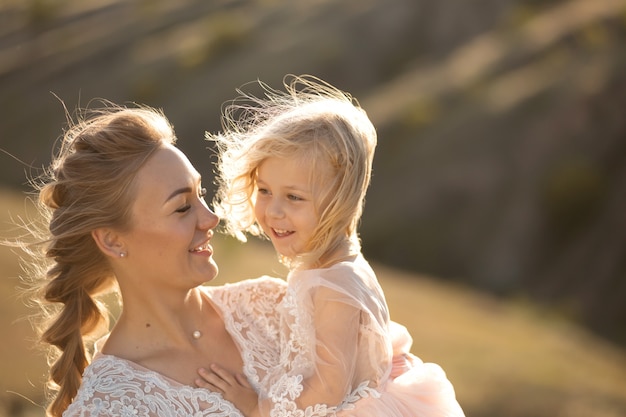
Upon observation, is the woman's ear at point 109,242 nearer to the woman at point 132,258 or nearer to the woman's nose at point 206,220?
the woman at point 132,258

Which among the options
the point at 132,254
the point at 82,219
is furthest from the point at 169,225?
the point at 82,219

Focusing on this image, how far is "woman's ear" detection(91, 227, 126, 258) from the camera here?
3934 mm

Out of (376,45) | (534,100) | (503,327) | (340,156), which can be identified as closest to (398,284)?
(503,327)

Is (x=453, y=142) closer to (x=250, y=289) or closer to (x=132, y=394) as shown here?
(x=250, y=289)

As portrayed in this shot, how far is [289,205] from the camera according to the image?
13.6 ft

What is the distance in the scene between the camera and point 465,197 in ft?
77.8

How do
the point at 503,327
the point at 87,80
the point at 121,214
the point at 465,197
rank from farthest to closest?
1. the point at 87,80
2. the point at 465,197
3. the point at 503,327
4. the point at 121,214

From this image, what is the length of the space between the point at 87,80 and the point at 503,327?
23.9 m

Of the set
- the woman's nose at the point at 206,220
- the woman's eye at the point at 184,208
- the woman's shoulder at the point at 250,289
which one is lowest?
the woman's shoulder at the point at 250,289

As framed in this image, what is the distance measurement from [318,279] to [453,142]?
21.8 meters

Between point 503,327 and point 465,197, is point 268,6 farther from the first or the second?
point 503,327

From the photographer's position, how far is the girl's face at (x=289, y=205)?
4.11 m

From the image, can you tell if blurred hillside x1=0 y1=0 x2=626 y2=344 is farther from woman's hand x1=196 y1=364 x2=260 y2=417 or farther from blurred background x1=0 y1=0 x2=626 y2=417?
Result: woman's hand x1=196 y1=364 x2=260 y2=417

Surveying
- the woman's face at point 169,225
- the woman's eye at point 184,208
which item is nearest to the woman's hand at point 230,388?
the woman's face at point 169,225
